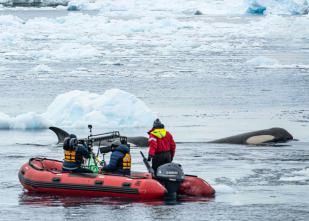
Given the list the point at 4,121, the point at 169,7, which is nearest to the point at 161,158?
the point at 4,121

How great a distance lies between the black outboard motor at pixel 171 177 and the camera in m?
12.2

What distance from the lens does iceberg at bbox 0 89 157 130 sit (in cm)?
2303

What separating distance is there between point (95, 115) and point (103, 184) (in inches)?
436

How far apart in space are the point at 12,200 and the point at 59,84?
24.0m

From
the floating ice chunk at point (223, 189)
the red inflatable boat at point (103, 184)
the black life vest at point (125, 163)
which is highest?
the black life vest at point (125, 163)

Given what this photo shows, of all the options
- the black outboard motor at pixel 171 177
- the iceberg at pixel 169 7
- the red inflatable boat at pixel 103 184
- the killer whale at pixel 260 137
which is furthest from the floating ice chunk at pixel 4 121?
the iceberg at pixel 169 7

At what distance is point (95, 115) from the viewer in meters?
23.3

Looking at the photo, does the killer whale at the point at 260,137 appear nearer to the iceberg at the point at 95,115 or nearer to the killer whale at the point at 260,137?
the killer whale at the point at 260,137

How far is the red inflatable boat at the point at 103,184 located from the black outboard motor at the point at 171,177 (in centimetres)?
7

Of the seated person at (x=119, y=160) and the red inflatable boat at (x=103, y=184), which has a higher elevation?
the seated person at (x=119, y=160)

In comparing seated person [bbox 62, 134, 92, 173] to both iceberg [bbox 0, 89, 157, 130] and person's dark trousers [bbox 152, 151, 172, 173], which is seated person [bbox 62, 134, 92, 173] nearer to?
person's dark trousers [bbox 152, 151, 172, 173]

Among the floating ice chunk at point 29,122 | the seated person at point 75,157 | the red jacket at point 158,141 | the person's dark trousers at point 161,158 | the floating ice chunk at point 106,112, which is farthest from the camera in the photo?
the floating ice chunk at point 106,112

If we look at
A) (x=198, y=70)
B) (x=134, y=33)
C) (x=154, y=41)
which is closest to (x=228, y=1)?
(x=134, y=33)

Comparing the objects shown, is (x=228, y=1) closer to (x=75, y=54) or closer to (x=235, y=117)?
(x=75, y=54)
